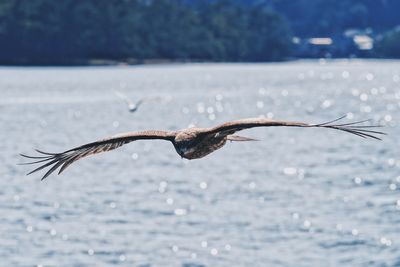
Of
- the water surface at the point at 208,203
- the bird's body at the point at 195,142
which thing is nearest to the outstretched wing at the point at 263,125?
the bird's body at the point at 195,142

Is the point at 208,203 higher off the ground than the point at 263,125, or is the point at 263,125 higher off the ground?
the point at 208,203

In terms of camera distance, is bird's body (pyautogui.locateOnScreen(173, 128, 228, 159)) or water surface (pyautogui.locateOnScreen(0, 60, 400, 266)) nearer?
bird's body (pyautogui.locateOnScreen(173, 128, 228, 159))

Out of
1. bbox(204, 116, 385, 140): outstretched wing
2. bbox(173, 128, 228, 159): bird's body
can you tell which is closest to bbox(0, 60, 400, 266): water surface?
bbox(173, 128, 228, 159): bird's body

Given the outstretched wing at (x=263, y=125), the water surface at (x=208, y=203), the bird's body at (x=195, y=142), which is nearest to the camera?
the outstretched wing at (x=263, y=125)

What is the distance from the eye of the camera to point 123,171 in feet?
244

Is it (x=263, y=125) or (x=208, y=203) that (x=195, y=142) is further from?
(x=208, y=203)

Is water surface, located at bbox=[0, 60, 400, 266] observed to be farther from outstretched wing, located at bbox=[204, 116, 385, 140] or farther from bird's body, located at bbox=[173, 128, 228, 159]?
outstretched wing, located at bbox=[204, 116, 385, 140]

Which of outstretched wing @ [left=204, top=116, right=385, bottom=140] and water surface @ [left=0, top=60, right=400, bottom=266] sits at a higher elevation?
water surface @ [left=0, top=60, right=400, bottom=266]

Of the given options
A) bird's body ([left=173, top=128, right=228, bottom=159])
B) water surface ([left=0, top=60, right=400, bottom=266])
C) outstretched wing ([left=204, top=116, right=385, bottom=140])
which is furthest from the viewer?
water surface ([left=0, top=60, right=400, bottom=266])

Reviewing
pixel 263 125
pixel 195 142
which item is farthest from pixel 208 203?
→ pixel 263 125

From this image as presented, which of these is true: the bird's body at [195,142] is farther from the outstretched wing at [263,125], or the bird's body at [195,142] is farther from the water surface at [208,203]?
the water surface at [208,203]

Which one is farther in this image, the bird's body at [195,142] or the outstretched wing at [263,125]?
the bird's body at [195,142]

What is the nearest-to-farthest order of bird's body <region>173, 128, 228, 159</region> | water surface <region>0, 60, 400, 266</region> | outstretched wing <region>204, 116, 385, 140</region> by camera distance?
outstretched wing <region>204, 116, 385, 140</region>, bird's body <region>173, 128, 228, 159</region>, water surface <region>0, 60, 400, 266</region>

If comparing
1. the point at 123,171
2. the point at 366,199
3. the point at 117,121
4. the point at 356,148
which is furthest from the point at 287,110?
the point at 366,199
